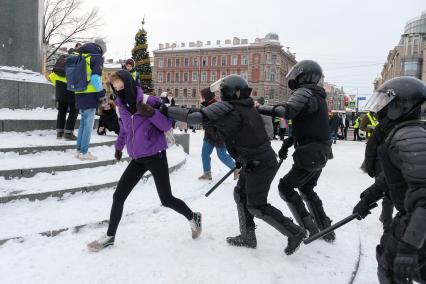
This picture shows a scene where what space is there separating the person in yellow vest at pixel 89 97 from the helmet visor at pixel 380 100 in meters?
4.53

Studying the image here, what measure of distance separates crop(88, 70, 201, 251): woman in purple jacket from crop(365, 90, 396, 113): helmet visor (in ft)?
6.05

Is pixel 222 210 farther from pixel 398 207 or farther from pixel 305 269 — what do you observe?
pixel 398 207

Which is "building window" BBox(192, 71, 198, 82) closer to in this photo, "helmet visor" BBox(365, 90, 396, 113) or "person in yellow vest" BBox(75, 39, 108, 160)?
"person in yellow vest" BBox(75, 39, 108, 160)

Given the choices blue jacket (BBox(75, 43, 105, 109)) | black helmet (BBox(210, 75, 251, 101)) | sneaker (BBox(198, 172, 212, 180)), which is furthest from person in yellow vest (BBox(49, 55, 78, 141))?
black helmet (BBox(210, 75, 251, 101))

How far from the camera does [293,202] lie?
156 inches

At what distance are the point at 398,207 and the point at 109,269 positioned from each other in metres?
2.35

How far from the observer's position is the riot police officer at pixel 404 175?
211 centimetres

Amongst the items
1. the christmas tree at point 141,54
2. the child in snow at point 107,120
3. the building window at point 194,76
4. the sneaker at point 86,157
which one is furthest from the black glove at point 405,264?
the building window at point 194,76

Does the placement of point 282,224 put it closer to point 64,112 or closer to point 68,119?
point 68,119

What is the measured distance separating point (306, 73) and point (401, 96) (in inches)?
61.9

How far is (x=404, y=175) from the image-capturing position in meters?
2.18

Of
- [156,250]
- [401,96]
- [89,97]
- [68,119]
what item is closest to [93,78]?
[89,97]

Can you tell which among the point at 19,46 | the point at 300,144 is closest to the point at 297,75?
the point at 300,144

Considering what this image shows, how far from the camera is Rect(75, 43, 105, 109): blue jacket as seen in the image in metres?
6.18
